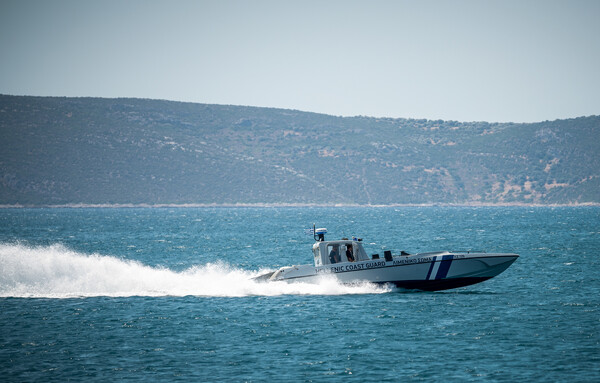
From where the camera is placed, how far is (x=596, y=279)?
4381cm

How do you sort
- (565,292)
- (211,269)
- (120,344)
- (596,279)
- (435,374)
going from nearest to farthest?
(435,374), (120,344), (565,292), (596,279), (211,269)

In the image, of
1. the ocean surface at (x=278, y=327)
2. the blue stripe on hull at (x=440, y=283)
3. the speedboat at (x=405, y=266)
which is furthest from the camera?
the blue stripe on hull at (x=440, y=283)

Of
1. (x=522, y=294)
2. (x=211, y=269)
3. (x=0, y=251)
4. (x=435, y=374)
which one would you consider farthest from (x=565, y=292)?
(x=0, y=251)

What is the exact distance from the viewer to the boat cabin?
35.5m

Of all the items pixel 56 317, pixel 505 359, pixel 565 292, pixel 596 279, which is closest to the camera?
pixel 505 359

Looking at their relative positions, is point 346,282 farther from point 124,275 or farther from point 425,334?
point 124,275

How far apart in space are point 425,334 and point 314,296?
9.00 metres

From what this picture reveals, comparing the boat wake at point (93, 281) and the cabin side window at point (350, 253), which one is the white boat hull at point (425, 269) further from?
the boat wake at point (93, 281)

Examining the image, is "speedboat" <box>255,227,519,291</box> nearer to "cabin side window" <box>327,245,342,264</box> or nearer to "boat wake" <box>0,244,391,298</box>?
"cabin side window" <box>327,245,342,264</box>

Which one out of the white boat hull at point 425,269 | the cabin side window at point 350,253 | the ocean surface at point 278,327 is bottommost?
the ocean surface at point 278,327

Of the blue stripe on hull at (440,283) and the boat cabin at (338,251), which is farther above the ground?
the boat cabin at (338,251)

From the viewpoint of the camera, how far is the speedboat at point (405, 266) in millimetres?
35188

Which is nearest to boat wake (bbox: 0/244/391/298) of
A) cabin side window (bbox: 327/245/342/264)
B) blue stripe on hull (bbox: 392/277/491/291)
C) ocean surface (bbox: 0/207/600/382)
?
ocean surface (bbox: 0/207/600/382)

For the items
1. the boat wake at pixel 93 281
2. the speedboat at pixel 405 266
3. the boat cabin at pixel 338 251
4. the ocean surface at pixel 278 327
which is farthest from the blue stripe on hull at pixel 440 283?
the boat wake at pixel 93 281
